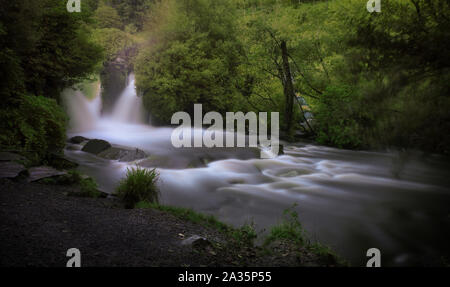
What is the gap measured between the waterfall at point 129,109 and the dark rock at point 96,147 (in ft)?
30.3

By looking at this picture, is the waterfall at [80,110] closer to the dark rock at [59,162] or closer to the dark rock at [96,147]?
the dark rock at [96,147]

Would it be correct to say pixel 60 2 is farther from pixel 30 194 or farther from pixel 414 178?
pixel 414 178

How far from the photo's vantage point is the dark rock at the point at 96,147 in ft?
35.0

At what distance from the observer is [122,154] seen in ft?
34.0

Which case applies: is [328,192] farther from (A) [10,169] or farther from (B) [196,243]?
(A) [10,169]

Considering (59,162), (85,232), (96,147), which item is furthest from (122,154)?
(85,232)

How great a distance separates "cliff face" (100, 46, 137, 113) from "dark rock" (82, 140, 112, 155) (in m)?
9.46

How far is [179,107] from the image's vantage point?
62.4 ft

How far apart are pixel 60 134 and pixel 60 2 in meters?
4.70

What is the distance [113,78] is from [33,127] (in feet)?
47.4

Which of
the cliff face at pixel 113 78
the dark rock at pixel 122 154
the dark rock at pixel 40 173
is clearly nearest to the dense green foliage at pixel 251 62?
the cliff face at pixel 113 78

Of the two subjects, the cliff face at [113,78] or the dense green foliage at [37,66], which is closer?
the dense green foliage at [37,66]

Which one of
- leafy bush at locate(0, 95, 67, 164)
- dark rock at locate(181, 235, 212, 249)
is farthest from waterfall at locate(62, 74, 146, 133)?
dark rock at locate(181, 235, 212, 249)

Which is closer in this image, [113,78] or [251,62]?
[251,62]
